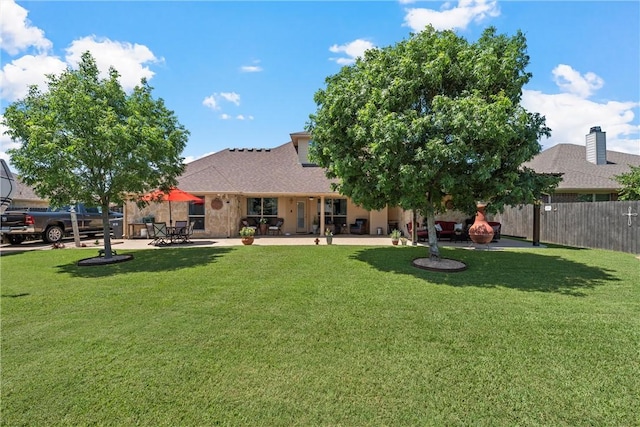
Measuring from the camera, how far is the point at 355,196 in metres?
9.16

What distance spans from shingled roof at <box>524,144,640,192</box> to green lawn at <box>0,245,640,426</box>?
1410 cm

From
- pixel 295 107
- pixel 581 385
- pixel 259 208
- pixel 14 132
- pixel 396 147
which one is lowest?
pixel 581 385

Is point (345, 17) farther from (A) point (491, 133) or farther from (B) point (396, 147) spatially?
(A) point (491, 133)

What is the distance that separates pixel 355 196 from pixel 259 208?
1052 centimetres

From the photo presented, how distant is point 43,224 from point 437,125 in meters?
17.7

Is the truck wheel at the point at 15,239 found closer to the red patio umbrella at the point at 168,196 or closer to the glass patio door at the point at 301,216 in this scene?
the red patio umbrella at the point at 168,196

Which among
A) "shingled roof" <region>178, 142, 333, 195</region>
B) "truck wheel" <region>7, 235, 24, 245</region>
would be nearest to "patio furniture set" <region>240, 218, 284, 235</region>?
"shingled roof" <region>178, 142, 333, 195</region>

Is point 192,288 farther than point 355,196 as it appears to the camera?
No

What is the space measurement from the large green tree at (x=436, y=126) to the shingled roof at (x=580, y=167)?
12.6 metres

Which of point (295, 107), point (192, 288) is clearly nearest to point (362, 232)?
point (295, 107)

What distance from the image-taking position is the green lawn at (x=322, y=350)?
9.26 ft

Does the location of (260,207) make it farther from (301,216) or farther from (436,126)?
(436,126)


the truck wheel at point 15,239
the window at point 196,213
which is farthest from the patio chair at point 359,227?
the truck wheel at point 15,239

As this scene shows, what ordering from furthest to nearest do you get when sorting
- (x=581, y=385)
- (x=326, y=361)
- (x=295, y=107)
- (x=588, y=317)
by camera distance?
1. (x=295, y=107)
2. (x=588, y=317)
3. (x=326, y=361)
4. (x=581, y=385)
